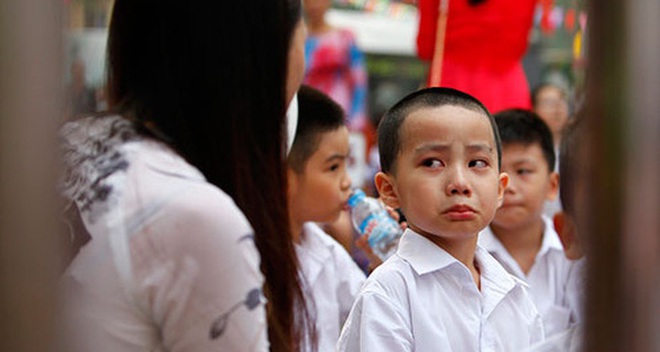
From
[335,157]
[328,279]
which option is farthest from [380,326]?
[335,157]

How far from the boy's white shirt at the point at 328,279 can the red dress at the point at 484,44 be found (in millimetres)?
965

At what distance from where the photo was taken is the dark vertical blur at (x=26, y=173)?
2.22 feet

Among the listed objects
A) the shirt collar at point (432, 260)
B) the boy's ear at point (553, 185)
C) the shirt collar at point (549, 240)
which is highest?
the shirt collar at point (432, 260)

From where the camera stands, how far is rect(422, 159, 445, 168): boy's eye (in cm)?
180

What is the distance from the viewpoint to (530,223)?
268 centimetres

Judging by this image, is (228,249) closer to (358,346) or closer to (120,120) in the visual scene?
(120,120)

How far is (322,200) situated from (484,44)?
115cm

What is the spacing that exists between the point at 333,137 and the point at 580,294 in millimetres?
1726

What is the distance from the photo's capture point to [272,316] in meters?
1.36

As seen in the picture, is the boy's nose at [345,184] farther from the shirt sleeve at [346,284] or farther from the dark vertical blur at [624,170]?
the dark vertical blur at [624,170]

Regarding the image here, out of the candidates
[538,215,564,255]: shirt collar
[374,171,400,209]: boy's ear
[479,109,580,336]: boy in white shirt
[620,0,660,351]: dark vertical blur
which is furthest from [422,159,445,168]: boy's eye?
[620,0,660,351]: dark vertical blur

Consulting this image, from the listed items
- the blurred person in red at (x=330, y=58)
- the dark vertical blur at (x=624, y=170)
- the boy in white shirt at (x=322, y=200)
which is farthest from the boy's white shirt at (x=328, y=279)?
the blurred person in red at (x=330, y=58)

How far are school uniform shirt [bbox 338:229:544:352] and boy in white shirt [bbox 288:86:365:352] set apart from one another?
64 cm

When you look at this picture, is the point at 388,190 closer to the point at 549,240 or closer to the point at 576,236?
the point at 576,236
